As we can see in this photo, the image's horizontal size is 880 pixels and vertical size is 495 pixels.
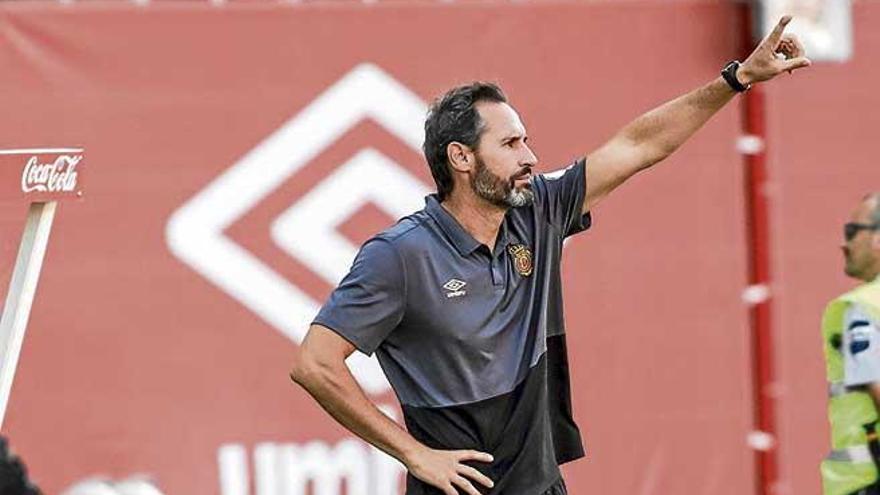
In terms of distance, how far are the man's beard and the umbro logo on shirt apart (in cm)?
23

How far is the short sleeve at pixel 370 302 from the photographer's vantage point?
4836 millimetres

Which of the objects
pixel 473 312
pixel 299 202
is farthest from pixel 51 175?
pixel 299 202

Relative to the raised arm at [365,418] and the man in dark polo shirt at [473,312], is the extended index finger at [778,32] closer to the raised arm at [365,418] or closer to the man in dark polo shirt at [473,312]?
the man in dark polo shirt at [473,312]

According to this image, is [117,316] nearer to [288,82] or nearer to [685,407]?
[288,82]

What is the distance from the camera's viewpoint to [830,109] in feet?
26.6

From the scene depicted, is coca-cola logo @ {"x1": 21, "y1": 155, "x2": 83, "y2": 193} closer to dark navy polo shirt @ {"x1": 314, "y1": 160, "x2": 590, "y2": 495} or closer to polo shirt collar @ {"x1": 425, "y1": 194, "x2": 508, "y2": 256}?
dark navy polo shirt @ {"x1": 314, "y1": 160, "x2": 590, "y2": 495}

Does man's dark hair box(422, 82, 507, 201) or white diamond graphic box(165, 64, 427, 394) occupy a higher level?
white diamond graphic box(165, 64, 427, 394)

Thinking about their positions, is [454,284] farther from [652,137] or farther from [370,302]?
[652,137]

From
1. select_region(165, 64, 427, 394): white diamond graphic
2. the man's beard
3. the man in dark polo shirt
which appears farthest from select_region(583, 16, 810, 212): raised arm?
select_region(165, 64, 427, 394): white diamond graphic

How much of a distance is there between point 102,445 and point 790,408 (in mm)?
2711

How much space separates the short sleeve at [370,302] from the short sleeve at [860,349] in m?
1.87

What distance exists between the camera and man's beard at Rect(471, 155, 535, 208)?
4.96 metres

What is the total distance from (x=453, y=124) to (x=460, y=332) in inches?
21.2

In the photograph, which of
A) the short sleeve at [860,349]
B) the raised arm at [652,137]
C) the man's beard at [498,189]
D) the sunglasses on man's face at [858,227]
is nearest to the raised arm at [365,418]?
the man's beard at [498,189]
